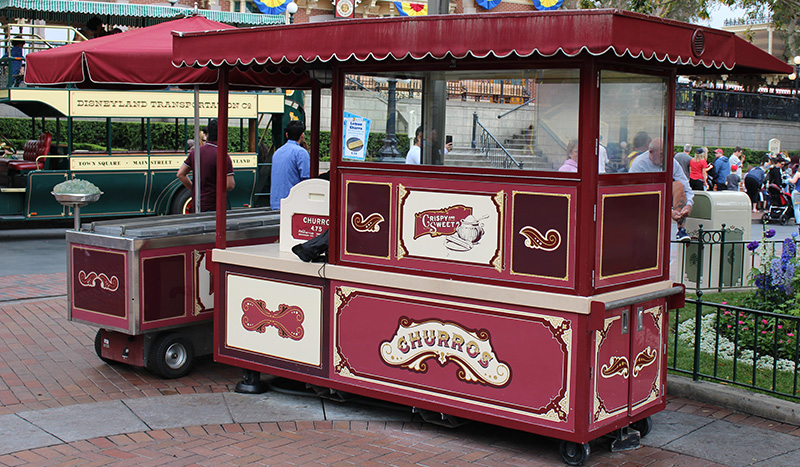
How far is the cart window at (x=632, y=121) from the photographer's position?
4777 millimetres

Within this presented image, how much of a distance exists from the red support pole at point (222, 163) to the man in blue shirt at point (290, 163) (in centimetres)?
187

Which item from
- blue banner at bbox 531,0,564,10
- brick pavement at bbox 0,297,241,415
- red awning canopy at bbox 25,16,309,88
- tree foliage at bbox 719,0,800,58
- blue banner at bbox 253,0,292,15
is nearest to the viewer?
brick pavement at bbox 0,297,241,415

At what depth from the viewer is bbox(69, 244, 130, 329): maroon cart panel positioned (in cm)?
617

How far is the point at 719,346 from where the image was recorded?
711cm

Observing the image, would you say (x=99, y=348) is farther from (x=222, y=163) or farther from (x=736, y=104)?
(x=736, y=104)

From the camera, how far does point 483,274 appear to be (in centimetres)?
490

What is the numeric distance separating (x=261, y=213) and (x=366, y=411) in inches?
104

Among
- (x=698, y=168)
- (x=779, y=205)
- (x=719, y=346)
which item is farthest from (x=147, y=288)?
(x=779, y=205)

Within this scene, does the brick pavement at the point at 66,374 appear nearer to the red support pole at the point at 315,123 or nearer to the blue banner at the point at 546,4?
the red support pole at the point at 315,123

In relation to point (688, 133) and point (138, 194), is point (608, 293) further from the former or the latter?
point (688, 133)

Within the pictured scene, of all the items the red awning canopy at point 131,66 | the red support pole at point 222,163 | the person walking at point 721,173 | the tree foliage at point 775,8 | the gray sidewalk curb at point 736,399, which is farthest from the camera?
the person walking at point 721,173

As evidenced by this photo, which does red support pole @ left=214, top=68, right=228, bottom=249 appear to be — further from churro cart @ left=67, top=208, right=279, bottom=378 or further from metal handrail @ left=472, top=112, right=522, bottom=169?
metal handrail @ left=472, top=112, right=522, bottom=169

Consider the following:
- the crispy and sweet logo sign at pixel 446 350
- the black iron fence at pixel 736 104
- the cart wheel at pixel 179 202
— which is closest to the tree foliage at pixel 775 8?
the crispy and sweet logo sign at pixel 446 350

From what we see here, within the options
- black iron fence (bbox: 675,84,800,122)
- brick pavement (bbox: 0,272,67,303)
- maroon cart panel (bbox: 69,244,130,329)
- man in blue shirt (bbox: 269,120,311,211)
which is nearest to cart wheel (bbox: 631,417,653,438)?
maroon cart panel (bbox: 69,244,130,329)
